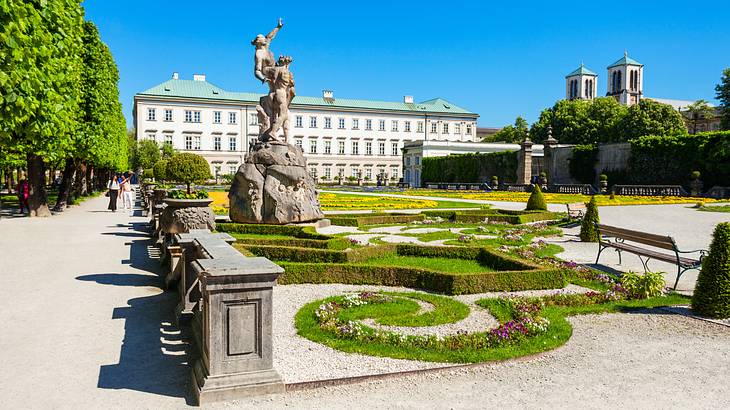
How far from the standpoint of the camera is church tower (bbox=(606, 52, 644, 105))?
103 meters

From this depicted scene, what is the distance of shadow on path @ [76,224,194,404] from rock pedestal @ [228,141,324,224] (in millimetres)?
4723

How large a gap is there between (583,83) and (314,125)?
67.7 metres

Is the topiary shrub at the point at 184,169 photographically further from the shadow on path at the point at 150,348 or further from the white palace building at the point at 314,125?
the white palace building at the point at 314,125

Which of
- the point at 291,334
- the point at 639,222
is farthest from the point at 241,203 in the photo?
the point at 639,222

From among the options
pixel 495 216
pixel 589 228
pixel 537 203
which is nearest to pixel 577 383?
pixel 589 228

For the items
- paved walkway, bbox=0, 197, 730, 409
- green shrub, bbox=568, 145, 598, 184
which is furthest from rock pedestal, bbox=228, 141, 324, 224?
green shrub, bbox=568, 145, 598, 184

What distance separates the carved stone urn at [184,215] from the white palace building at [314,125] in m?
55.7

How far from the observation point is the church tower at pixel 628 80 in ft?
337

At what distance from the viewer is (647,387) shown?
13.5 feet

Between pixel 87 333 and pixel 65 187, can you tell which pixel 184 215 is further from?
pixel 65 187

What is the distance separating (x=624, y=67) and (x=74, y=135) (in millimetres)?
108345

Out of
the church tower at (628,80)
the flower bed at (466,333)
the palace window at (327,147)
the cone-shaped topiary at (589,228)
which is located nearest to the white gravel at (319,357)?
the flower bed at (466,333)

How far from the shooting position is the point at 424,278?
24.7ft

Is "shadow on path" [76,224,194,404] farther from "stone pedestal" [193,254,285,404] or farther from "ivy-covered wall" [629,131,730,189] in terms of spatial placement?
"ivy-covered wall" [629,131,730,189]
